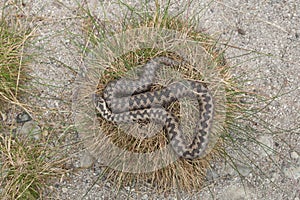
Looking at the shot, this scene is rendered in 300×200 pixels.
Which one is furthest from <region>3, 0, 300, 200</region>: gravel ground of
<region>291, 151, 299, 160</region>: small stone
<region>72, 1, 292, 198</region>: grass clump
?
<region>72, 1, 292, 198</region>: grass clump

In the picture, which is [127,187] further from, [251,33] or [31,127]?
[251,33]

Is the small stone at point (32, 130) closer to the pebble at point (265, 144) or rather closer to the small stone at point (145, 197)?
the small stone at point (145, 197)

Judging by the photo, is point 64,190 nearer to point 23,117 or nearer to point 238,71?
point 23,117

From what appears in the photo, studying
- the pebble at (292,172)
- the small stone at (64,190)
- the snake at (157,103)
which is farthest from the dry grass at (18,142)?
the pebble at (292,172)

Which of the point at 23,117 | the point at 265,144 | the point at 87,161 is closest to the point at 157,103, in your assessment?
the point at 87,161

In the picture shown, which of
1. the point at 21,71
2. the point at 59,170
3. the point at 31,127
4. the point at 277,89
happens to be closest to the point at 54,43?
the point at 21,71
